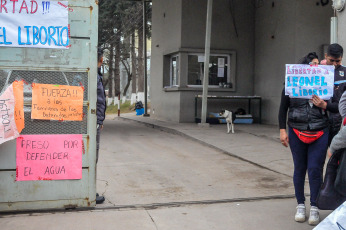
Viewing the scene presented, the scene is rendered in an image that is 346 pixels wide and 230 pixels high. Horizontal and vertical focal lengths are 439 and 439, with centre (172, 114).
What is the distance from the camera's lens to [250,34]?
55.2 feet

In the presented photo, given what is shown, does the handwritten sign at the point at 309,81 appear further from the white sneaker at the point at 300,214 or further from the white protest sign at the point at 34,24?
the white protest sign at the point at 34,24

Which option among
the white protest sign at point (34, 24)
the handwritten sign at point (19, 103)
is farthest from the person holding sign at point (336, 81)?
the handwritten sign at point (19, 103)

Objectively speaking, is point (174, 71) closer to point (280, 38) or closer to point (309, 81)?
point (280, 38)

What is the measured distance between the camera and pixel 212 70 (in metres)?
16.8

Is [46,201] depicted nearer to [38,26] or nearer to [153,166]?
[38,26]

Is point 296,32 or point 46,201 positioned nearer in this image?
point 46,201

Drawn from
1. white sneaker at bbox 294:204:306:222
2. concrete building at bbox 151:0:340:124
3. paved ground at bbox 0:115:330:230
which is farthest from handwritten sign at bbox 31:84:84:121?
concrete building at bbox 151:0:340:124

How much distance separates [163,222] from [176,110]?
11.7m

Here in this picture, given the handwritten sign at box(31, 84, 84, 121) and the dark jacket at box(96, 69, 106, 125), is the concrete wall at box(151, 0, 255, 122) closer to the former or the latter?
the dark jacket at box(96, 69, 106, 125)

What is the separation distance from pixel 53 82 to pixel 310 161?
3079 millimetres

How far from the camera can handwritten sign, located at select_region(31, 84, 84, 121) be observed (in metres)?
5.03

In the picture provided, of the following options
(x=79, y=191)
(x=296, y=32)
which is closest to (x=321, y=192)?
(x=79, y=191)

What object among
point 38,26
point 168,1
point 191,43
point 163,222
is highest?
point 168,1

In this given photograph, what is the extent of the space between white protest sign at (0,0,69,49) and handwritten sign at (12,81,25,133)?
46 centimetres
